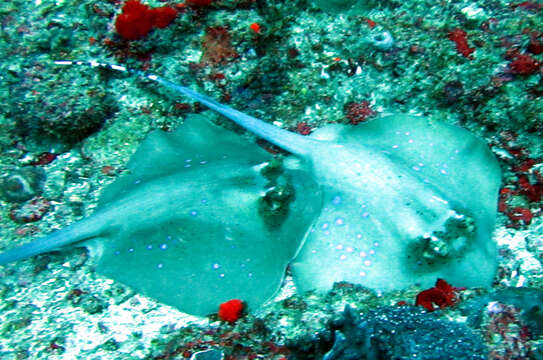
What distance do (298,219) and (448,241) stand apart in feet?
5.42

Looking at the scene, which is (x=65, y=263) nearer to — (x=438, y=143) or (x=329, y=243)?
(x=329, y=243)

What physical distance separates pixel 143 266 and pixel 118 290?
0.44 meters

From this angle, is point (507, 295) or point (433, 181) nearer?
point (507, 295)

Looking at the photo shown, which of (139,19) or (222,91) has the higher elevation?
(139,19)

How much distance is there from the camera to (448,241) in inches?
158

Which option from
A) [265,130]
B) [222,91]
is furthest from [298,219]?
[222,91]

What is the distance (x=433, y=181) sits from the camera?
14.9ft

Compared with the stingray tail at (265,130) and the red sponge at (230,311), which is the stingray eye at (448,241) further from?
the red sponge at (230,311)

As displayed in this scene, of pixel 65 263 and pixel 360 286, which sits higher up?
pixel 360 286

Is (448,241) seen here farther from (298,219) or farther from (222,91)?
(222,91)

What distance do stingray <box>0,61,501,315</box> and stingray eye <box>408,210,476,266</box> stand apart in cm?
1

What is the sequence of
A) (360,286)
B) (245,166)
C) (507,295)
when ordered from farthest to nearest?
(245,166) → (360,286) → (507,295)

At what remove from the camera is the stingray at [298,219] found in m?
A: 4.05

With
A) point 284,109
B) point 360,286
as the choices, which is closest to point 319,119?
point 284,109
